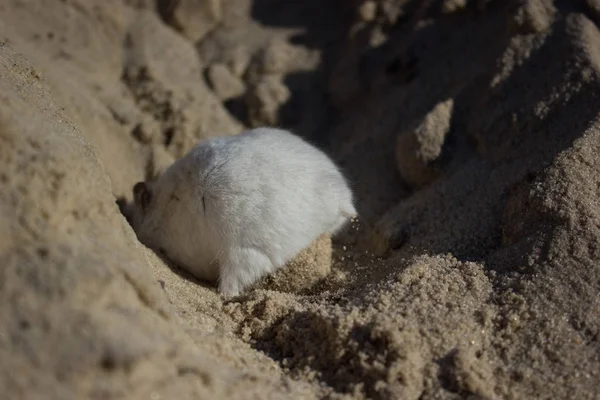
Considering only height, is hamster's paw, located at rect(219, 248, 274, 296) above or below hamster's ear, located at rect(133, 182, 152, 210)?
below

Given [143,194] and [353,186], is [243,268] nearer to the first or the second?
[143,194]

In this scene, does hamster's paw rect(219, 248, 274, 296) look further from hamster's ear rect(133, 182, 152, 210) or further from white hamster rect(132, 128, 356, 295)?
hamster's ear rect(133, 182, 152, 210)

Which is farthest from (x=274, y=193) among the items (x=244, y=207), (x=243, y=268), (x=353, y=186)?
(x=353, y=186)

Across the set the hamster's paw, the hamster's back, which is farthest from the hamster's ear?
the hamster's paw

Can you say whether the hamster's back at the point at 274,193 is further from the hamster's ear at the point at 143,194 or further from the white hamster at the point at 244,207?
the hamster's ear at the point at 143,194

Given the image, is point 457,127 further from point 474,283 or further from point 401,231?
point 474,283

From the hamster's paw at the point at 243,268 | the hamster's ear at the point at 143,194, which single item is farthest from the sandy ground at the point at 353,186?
the hamster's ear at the point at 143,194

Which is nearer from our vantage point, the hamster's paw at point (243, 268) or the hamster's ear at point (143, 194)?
the hamster's paw at point (243, 268)

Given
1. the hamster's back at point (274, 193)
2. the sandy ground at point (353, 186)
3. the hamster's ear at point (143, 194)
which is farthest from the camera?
the hamster's ear at point (143, 194)
